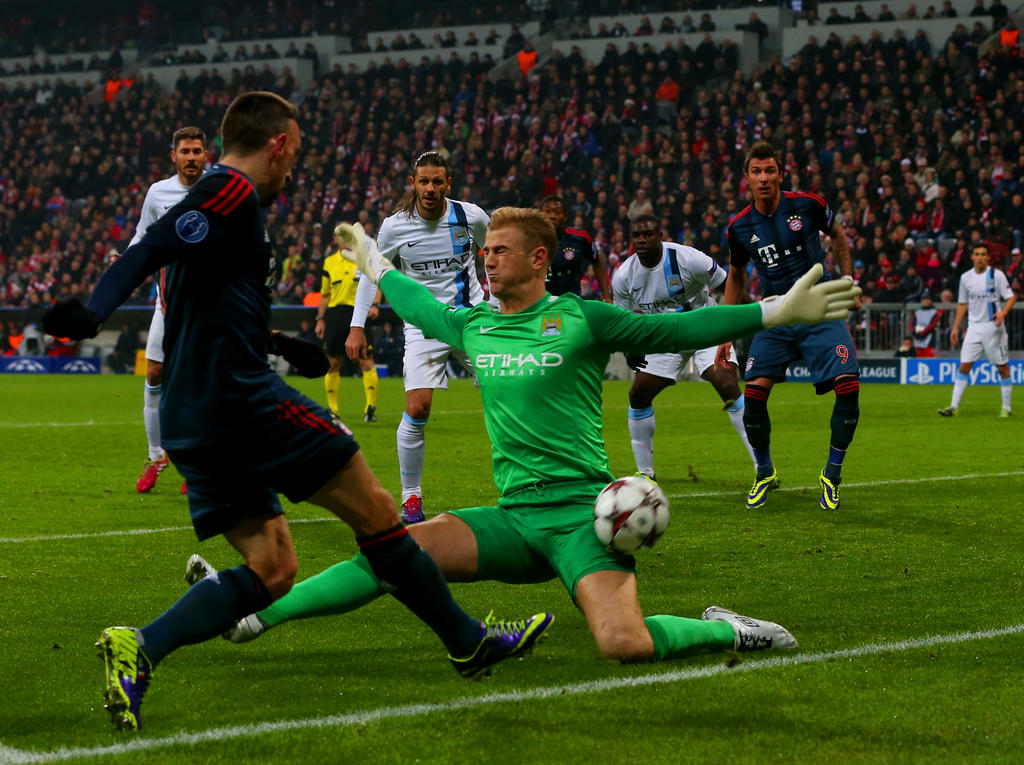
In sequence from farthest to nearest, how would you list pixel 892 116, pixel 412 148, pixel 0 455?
1. pixel 412 148
2. pixel 892 116
3. pixel 0 455

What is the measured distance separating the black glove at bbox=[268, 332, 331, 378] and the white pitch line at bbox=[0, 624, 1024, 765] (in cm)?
108

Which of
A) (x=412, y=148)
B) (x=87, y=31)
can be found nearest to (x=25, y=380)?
(x=412, y=148)

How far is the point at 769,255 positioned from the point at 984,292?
10.3 meters

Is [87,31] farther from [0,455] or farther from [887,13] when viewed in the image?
[0,455]

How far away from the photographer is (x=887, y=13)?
33.4 metres

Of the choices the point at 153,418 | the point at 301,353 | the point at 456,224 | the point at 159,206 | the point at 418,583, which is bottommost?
the point at 418,583

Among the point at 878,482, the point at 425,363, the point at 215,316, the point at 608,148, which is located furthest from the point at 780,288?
the point at 608,148

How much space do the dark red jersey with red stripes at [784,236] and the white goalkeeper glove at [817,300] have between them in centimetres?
510

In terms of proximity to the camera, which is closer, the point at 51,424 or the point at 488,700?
the point at 488,700

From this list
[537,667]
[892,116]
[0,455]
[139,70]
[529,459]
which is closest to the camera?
[537,667]

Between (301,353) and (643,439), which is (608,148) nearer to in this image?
(643,439)

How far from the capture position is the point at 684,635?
4688mm

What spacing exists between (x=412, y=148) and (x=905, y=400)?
2071 cm

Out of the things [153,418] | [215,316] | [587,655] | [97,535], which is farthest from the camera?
[153,418]
